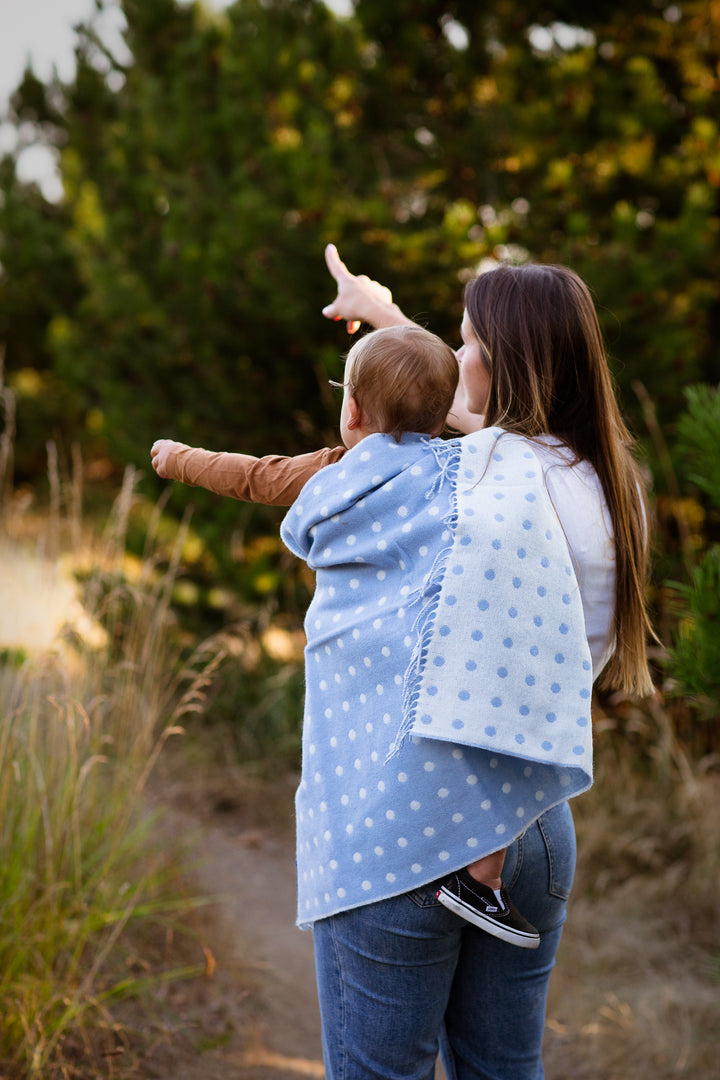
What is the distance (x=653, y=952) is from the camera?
2.98 metres

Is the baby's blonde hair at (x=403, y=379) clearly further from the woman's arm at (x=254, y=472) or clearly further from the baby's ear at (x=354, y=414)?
the woman's arm at (x=254, y=472)

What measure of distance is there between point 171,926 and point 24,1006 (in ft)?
2.21

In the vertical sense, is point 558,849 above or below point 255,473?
below

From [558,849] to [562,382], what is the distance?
0.64 metres

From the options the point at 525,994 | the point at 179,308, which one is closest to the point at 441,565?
the point at 525,994

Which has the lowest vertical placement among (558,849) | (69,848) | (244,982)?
(244,982)

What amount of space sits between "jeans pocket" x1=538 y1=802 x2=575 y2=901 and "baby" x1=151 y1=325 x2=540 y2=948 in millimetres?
95

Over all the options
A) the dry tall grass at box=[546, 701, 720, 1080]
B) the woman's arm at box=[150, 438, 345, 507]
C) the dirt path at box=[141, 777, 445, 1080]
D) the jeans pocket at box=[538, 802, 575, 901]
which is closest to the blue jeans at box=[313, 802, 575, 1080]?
the jeans pocket at box=[538, 802, 575, 901]

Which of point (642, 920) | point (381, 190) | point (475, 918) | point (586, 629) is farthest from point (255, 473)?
point (381, 190)

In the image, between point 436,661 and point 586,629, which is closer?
point 436,661

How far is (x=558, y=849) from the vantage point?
125 cm

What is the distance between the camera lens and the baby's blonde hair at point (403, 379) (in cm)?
119

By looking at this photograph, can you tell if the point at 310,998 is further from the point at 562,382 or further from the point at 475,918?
the point at 562,382

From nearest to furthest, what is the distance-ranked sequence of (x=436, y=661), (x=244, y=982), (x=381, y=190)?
(x=436, y=661)
(x=244, y=982)
(x=381, y=190)
